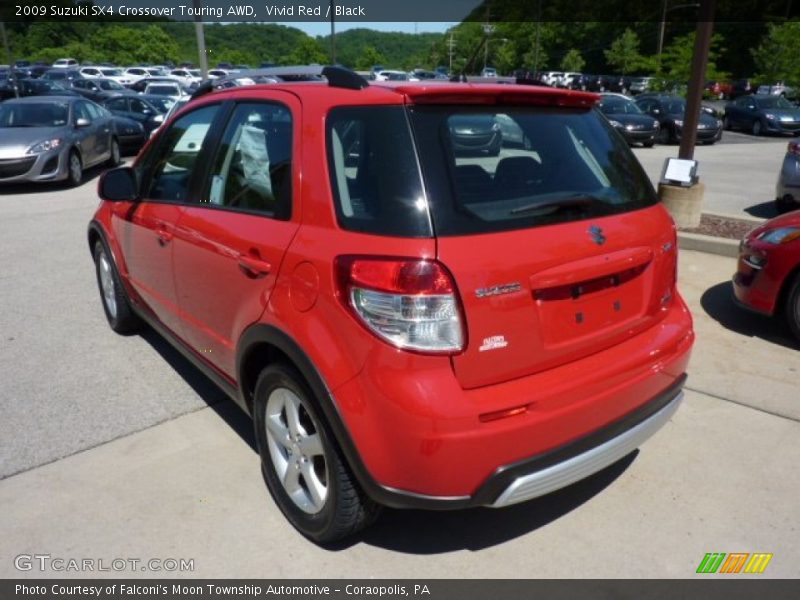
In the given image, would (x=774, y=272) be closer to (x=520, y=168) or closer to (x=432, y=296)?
(x=520, y=168)

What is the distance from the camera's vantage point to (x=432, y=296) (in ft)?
6.84

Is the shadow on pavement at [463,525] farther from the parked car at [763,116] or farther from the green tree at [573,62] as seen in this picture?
the green tree at [573,62]

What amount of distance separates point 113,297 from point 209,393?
136 cm

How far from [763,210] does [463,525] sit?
28.0ft

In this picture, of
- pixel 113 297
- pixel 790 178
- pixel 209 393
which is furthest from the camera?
pixel 790 178

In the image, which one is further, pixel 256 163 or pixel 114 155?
pixel 114 155

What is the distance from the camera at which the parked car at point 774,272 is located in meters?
4.40

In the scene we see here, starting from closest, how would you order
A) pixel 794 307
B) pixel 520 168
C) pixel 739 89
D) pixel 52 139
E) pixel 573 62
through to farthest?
pixel 520 168 → pixel 794 307 → pixel 52 139 → pixel 739 89 → pixel 573 62

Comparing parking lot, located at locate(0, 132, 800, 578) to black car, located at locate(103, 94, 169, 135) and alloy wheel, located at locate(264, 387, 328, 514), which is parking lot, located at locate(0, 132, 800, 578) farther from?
black car, located at locate(103, 94, 169, 135)

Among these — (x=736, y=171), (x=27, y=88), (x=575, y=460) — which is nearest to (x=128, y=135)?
(x=736, y=171)

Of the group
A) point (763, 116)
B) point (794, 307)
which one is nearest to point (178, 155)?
point (794, 307)

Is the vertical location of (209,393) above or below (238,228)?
below

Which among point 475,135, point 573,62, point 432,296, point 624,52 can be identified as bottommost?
point 432,296

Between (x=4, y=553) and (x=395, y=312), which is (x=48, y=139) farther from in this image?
(x=395, y=312)
